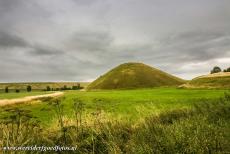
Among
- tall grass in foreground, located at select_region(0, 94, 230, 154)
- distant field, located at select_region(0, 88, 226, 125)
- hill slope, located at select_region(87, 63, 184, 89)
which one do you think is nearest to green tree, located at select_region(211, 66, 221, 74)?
hill slope, located at select_region(87, 63, 184, 89)

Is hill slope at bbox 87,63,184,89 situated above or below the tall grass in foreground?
above

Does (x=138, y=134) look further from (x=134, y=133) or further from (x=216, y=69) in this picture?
(x=216, y=69)

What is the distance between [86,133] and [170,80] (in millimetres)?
123938

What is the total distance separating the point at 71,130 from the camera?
11508 millimetres

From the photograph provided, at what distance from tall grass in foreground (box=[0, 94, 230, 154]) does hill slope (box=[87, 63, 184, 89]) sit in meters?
108

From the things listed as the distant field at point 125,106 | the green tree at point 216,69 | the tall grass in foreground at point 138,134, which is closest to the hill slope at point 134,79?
the green tree at point 216,69

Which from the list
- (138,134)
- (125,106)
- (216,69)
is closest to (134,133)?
(138,134)

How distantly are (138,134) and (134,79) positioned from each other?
11848cm

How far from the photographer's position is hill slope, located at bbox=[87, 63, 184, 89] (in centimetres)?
12431

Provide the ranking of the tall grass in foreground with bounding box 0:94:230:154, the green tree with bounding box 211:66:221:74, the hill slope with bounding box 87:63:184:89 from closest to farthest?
1. the tall grass in foreground with bounding box 0:94:230:154
2. the green tree with bounding box 211:66:221:74
3. the hill slope with bounding box 87:63:184:89

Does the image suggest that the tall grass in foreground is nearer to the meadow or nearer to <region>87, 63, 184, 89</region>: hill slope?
the meadow

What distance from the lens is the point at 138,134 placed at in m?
10.6

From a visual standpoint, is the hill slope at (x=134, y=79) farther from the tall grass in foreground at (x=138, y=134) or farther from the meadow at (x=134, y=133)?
the tall grass in foreground at (x=138, y=134)

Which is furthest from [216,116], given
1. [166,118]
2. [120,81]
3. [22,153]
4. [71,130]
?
[120,81]
